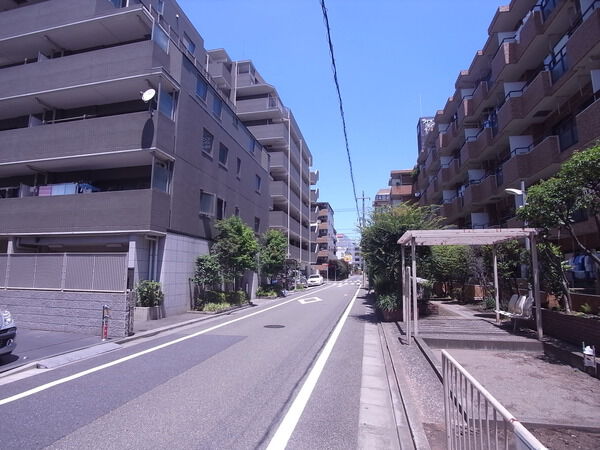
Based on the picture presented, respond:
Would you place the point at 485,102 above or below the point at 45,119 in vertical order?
above

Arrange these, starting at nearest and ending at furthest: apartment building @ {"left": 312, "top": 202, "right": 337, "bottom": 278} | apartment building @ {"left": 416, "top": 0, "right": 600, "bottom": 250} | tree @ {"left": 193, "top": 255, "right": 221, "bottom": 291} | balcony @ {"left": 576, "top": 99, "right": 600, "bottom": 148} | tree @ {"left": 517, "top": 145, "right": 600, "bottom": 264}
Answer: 1. tree @ {"left": 517, "top": 145, "right": 600, "bottom": 264}
2. balcony @ {"left": 576, "top": 99, "right": 600, "bottom": 148}
3. apartment building @ {"left": 416, "top": 0, "right": 600, "bottom": 250}
4. tree @ {"left": 193, "top": 255, "right": 221, "bottom": 291}
5. apartment building @ {"left": 312, "top": 202, "right": 337, "bottom": 278}

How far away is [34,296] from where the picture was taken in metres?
12.2

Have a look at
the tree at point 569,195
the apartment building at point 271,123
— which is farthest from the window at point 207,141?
the apartment building at point 271,123

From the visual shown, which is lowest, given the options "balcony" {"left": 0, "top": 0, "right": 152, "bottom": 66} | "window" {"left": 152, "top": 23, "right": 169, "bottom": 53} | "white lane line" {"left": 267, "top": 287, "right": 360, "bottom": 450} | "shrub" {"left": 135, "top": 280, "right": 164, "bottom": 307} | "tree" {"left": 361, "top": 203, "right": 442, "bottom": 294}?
"white lane line" {"left": 267, "top": 287, "right": 360, "bottom": 450}

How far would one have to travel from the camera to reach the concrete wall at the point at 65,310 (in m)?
11.2

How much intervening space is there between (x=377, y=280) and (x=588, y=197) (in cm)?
838

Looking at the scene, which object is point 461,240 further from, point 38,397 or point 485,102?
point 485,102

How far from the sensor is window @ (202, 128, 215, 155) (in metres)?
20.3

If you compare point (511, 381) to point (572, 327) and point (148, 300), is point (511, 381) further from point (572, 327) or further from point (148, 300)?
point (148, 300)

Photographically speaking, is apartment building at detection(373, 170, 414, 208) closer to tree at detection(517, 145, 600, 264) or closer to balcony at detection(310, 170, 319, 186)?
balcony at detection(310, 170, 319, 186)

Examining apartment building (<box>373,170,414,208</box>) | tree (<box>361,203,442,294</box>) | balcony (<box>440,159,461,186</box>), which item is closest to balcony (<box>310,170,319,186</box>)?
apartment building (<box>373,170,414,208</box>)

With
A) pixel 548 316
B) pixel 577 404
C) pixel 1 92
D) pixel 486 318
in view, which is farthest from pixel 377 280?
pixel 1 92

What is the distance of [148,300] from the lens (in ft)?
48.5

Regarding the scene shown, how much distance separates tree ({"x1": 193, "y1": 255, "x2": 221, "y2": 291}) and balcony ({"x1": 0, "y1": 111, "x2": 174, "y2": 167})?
18.0ft
